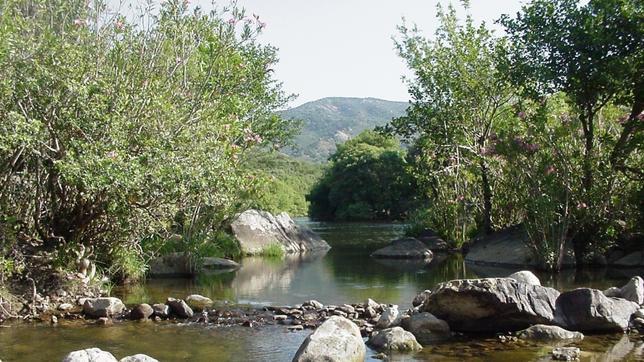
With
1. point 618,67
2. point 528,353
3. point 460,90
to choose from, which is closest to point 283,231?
point 460,90

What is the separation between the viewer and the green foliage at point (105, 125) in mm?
13164

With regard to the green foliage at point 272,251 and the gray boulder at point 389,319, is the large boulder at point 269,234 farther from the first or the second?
the gray boulder at point 389,319

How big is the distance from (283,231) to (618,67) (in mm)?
16445

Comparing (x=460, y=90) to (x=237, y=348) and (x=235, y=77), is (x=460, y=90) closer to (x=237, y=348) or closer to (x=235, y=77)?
(x=235, y=77)

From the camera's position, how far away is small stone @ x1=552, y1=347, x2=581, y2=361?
412 inches

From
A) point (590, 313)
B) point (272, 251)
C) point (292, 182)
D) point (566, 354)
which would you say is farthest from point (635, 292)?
point (292, 182)

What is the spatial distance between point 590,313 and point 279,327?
5576 millimetres

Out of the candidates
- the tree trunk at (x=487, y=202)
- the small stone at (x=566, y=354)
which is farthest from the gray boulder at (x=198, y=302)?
the tree trunk at (x=487, y=202)

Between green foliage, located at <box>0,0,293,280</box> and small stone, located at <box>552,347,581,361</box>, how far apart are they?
7663mm

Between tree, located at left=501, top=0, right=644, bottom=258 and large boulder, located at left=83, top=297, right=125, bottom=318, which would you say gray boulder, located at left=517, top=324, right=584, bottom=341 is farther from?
tree, located at left=501, top=0, right=644, bottom=258

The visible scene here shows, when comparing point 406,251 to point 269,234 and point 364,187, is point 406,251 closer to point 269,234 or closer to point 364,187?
point 269,234

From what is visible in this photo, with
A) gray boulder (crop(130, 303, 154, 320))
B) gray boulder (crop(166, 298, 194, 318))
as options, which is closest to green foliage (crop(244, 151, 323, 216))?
gray boulder (crop(166, 298, 194, 318))

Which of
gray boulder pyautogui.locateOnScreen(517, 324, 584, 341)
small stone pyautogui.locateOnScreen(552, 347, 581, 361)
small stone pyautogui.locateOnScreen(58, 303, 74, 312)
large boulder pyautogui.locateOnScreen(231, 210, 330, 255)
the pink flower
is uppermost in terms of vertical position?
the pink flower

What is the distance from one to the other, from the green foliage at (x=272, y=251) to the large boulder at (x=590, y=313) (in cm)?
1755
